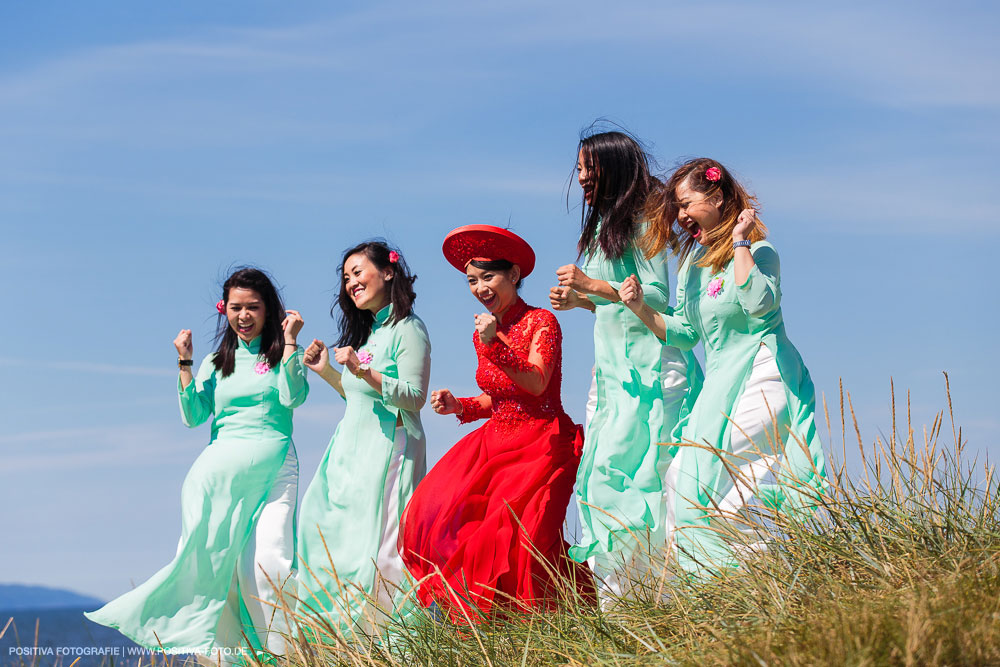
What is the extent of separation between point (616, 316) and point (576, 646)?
78.6 inches

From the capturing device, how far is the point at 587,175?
5.18 meters

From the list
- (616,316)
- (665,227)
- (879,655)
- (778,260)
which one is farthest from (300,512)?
(879,655)

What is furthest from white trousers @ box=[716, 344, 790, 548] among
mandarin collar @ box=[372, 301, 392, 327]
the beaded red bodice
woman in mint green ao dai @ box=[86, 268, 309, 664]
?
woman in mint green ao dai @ box=[86, 268, 309, 664]

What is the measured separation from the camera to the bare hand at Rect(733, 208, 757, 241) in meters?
4.48

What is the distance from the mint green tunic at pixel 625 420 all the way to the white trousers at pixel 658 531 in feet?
0.07

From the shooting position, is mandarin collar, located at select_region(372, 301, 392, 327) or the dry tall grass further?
mandarin collar, located at select_region(372, 301, 392, 327)

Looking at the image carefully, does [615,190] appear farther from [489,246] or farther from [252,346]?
[252,346]

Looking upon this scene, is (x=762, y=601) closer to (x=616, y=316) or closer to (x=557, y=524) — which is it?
(x=557, y=524)

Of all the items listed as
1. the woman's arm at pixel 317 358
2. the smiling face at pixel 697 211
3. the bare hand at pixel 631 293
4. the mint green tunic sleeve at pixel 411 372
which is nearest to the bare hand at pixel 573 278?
the bare hand at pixel 631 293

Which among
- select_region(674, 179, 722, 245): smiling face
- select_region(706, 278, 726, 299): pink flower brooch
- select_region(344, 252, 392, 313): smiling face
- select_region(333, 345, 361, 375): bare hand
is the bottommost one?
select_region(333, 345, 361, 375): bare hand

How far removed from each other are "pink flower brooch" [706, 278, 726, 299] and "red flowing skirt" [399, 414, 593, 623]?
0.97 m

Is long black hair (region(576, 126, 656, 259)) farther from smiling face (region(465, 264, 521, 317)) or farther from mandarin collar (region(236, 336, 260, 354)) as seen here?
mandarin collar (region(236, 336, 260, 354))

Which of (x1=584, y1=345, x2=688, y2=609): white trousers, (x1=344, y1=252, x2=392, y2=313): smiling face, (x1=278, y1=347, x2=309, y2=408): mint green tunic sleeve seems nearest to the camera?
(x1=584, y1=345, x2=688, y2=609): white trousers

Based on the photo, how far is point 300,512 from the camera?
573cm
